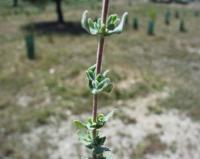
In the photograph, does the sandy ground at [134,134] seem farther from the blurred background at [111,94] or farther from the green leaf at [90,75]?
the green leaf at [90,75]

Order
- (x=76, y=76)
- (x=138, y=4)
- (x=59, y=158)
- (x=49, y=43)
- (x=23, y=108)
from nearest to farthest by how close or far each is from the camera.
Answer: (x=59, y=158), (x=23, y=108), (x=76, y=76), (x=49, y=43), (x=138, y=4)

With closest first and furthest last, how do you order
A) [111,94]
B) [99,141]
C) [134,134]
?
[99,141] → [134,134] → [111,94]

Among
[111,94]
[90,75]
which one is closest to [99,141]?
[90,75]

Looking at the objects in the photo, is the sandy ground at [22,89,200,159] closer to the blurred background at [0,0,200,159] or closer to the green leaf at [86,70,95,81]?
the blurred background at [0,0,200,159]

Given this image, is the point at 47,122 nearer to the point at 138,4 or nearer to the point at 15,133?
the point at 15,133

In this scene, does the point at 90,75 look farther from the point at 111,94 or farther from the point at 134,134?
the point at 111,94

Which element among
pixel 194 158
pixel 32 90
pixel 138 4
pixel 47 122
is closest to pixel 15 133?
pixel 47 122

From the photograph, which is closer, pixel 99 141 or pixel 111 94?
pixel 99 141
